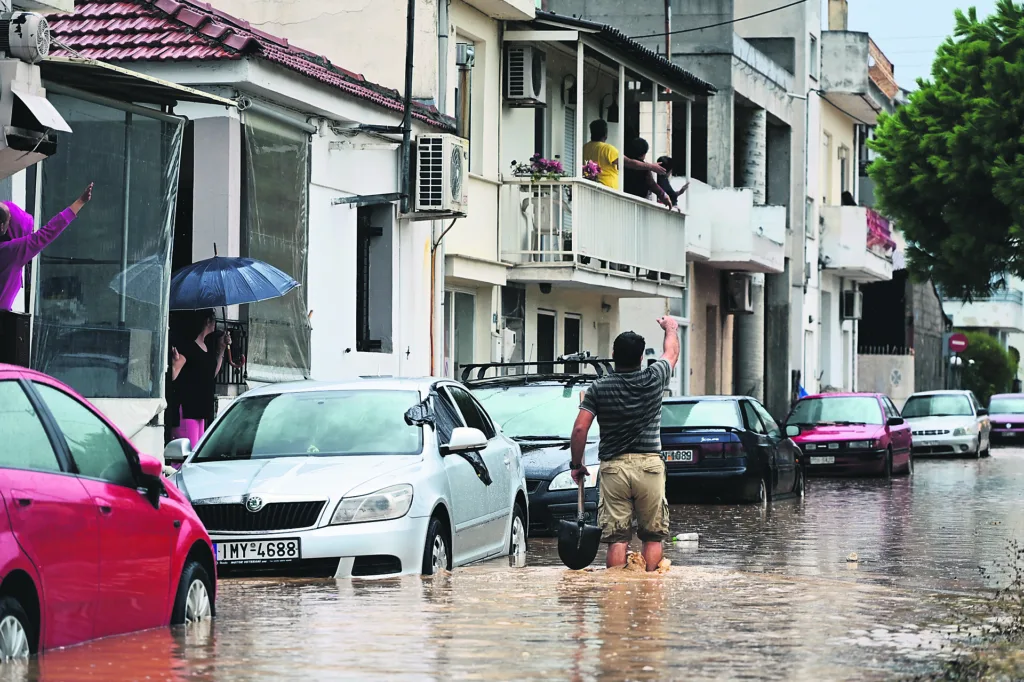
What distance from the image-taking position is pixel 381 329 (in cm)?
2325

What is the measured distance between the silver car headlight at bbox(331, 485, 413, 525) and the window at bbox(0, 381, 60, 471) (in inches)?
146

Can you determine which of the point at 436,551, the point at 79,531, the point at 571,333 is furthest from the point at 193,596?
the point at 571,333

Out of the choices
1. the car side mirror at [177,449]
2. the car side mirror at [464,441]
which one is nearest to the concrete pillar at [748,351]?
the car side mirror at [464,441]

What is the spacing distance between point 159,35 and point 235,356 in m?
3.30

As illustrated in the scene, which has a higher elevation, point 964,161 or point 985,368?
point 964,161

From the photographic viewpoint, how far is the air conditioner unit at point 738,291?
41.2 meters

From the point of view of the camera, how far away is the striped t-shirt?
12648mm

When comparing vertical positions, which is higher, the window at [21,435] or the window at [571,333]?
the window at [571,333]

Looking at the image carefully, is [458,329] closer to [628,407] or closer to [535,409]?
[535,409]

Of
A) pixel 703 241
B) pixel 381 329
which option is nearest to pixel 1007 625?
pixel 381 329

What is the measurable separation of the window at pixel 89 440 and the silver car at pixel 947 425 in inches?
1227

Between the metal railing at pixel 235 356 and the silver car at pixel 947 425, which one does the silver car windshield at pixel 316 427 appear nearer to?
the metal railing at pixel 235 356

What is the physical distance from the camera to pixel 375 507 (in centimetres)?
1196

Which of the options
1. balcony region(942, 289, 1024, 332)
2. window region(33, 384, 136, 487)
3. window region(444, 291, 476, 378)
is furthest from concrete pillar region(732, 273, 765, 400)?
balcony region(942, 289, 1024, 332)
